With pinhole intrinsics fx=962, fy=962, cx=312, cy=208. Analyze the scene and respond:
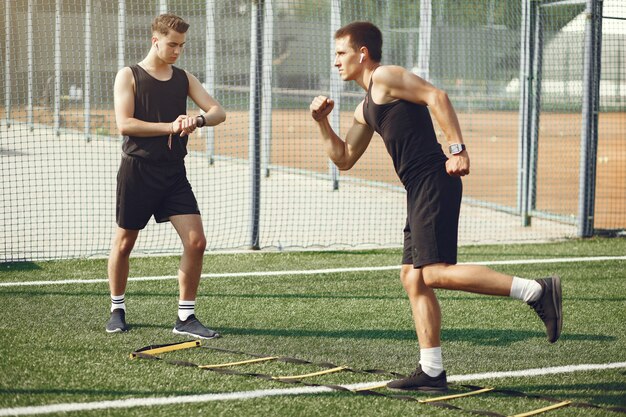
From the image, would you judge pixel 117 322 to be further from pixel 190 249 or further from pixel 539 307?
pixel 539 307

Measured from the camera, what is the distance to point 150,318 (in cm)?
705

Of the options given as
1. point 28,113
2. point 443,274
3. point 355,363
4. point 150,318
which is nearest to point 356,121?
point 443,274

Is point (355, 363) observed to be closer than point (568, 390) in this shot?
No

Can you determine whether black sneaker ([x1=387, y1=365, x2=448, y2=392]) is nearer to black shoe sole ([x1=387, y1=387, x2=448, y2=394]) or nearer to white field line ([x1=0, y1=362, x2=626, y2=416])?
black shoe sole ([x1=387, y1=387, x2=448, y2=394])

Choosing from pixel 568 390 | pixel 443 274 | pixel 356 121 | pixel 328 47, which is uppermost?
pixel 328 47

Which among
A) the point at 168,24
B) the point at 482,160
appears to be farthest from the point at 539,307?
the point at 482,160

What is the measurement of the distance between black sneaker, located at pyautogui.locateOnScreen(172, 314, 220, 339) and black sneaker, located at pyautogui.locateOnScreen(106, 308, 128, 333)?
364 millimetres

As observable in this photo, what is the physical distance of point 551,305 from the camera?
203 inches

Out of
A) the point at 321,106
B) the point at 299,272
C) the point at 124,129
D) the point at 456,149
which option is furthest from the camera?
the point at 299,272

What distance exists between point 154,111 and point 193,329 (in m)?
1.50

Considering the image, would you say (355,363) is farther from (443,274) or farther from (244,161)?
(244,161)

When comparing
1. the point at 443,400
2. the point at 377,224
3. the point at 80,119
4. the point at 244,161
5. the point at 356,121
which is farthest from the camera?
the point at 80,119

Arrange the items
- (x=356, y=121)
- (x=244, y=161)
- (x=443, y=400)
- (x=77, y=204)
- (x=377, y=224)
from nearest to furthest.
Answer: (x=443, y=400)
(x=356, y=121)
(x=377, y=224)
(x=77, y=204)
(x=244, y=161)

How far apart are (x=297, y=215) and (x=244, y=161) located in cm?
338
